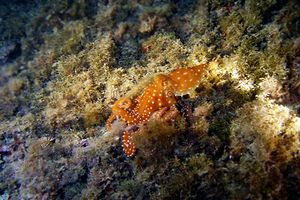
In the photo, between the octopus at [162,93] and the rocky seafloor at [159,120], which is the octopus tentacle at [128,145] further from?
the rocky seafloor at [159,120]

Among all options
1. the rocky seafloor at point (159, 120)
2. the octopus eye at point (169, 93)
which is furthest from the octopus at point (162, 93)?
the rocky seafloor at point (159, 120)

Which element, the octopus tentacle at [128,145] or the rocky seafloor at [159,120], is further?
the octopus tentacle at [128,145]

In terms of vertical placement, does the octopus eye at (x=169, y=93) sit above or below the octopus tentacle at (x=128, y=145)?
above

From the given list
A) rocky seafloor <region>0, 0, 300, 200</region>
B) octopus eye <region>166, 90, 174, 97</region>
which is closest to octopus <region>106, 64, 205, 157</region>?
octopus eye <region>166, 90, 174, 97</region>

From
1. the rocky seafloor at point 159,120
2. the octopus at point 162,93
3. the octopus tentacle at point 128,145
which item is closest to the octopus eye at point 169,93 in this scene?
the octopus at point 162,93

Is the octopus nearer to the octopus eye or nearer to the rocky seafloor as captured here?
the octopus eye

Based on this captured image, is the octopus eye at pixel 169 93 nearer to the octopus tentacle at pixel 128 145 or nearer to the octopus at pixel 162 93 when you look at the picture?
the octopus at pixel 162 93

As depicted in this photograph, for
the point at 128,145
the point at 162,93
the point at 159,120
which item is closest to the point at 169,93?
the point at 162,93

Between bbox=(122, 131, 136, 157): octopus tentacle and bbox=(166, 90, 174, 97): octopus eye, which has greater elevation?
bbox=(166, 90, 174, 97): octopus eye
